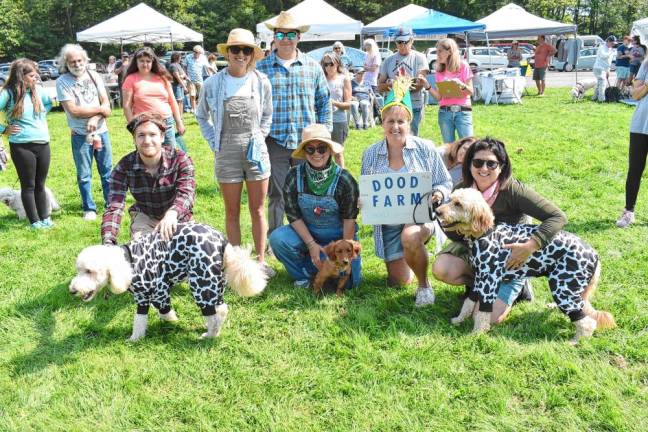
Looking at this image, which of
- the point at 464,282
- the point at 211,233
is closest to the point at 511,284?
the point at 464,282

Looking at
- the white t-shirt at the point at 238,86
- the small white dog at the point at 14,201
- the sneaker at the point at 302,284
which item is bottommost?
the sneaker at the point at 302,284

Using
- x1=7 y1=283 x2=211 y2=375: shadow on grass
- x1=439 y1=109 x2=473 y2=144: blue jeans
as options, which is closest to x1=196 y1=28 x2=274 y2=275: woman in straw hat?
x1=7 y1=283 x2=211 y2=375: shadow on grass

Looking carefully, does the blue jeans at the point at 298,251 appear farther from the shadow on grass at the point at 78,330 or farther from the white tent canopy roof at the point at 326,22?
the white tent canopy roof at the point at 326,22

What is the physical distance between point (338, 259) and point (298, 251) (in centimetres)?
49

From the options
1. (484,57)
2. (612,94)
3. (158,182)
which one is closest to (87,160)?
(158,182)

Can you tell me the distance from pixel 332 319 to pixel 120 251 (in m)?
1.65

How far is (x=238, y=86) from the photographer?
14.5ft

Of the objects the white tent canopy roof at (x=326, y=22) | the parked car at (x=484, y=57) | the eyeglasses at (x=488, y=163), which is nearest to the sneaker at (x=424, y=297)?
the eyeglasses at (x=488, y=163)

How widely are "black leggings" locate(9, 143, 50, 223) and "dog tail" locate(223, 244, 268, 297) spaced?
3791 millimetres

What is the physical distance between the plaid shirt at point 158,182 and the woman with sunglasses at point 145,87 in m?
2.37

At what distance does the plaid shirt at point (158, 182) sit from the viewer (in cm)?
378

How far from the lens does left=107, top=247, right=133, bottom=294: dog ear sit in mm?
3139

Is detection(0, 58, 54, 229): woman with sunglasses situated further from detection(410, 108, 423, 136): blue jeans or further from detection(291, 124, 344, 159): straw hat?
detection(410, 108, 423, 136): blue jeans

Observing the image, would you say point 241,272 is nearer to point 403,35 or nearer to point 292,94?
point 292,94
